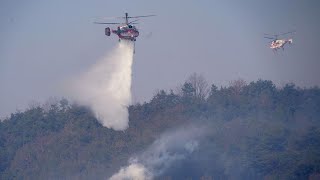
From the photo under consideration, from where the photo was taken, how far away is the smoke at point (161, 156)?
251 ft

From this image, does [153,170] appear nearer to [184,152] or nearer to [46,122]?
[184,152]

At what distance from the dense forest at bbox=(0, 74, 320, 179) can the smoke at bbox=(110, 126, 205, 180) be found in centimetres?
53

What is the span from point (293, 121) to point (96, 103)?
2417 centimetres

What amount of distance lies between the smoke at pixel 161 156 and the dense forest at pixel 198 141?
0.53 metres

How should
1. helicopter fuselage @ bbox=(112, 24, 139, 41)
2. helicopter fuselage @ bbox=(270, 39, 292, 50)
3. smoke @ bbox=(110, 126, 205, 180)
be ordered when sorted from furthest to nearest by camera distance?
helicopter fuselage @ bbox=(270, 39, 292, 50) < smoke @ bbox=(110, 126, 205, 180) < helicopter fuselage @ bbox=(112, 24, 139, 41)

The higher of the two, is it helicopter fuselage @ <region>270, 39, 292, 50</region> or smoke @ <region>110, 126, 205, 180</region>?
helicopter fuselage @ <region>270, 39, 292, 50</region>

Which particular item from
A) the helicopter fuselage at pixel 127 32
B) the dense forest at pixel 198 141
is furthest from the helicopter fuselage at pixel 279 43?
the helicopter fuselage at pixel 127 32

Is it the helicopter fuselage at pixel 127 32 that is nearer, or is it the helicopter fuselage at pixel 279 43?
the helicopter fuselage at pixel 127 32

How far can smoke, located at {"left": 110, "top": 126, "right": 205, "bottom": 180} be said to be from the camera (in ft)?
251

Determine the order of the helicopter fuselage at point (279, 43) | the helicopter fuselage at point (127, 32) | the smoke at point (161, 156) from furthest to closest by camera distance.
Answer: the helicopter fuselage at point (279, 43), the smoke at point (161, 156), the helicopter fuselage at point (127, 32)

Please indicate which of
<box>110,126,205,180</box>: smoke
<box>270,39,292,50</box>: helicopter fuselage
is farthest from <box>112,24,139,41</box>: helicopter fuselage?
<box>270,39,292,50</box>: helicopter fuselage

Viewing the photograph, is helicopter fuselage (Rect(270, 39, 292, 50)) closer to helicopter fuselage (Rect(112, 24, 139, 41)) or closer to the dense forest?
the dense forest

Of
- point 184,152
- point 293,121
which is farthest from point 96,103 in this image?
point 293,121

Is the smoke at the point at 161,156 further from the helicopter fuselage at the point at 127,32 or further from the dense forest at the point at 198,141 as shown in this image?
the helicopter fuselage at the point at 127,32
